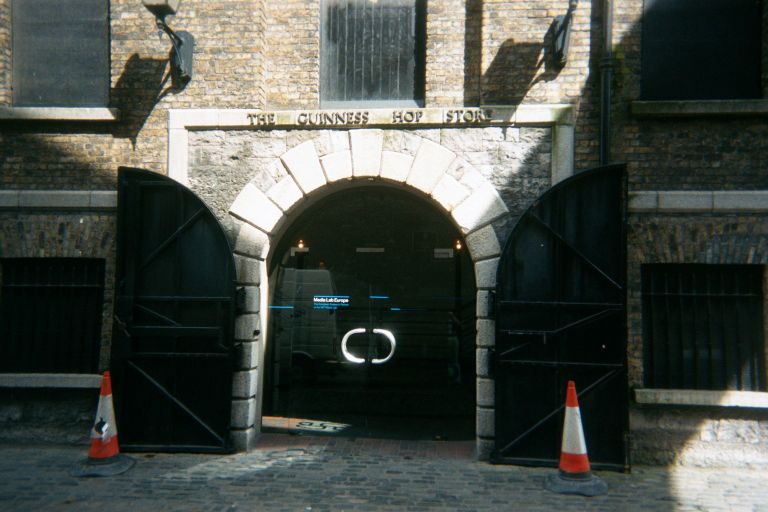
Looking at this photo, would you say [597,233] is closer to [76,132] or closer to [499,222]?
[499,222]

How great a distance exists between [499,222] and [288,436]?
3476 millimetres

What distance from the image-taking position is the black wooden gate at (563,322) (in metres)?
5.58

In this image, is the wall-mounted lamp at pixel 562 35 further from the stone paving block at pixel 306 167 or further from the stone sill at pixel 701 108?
the stone paving block at pixel 306 167

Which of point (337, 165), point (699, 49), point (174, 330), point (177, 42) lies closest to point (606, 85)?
point (699, 49)

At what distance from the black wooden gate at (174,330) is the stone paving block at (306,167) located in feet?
3.30

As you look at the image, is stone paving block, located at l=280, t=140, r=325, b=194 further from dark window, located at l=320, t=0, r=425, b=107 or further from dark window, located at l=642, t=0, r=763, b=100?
dark window, located at l=642, t=0, r=763, b=100

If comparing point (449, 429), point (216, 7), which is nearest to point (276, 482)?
point (449, 429)

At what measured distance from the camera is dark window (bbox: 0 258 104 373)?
6.46 m

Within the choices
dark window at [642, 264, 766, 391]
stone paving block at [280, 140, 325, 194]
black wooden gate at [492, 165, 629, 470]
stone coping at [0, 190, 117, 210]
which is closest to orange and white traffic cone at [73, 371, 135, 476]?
stone coping at [0, 190, 117, 210]

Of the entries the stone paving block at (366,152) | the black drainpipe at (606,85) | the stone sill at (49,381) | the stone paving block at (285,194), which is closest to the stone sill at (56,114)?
the stone paving block at (285,194)

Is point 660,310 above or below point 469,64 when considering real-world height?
below

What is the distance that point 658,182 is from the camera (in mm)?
5914

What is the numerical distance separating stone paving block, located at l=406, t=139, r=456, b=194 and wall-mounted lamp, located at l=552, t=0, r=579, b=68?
149 centimetres

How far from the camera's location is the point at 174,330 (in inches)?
233
